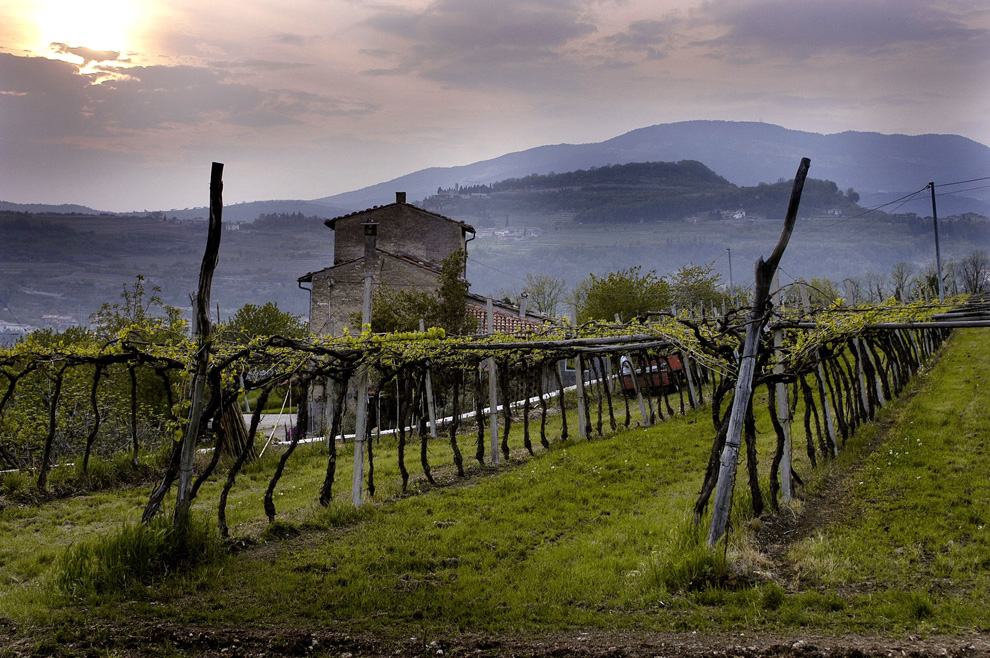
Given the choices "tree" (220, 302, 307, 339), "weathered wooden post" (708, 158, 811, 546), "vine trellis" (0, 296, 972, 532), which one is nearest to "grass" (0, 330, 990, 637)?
"weathered wooden post" (708, 158, 811, 546)

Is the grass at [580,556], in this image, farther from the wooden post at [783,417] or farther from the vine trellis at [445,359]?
the vine trellis at [445,359]

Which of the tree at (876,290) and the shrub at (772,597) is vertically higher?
the tree at (876,290)

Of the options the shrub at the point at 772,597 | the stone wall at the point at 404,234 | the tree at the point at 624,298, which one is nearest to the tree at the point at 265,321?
the stone wall at the point at 404,234

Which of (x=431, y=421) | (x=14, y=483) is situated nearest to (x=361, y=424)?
(x=14, y=483)

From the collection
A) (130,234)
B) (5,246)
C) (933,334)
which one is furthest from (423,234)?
(130,234)

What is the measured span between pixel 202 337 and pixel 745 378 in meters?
6.60

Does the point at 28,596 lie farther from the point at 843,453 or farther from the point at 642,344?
the point at 843,453

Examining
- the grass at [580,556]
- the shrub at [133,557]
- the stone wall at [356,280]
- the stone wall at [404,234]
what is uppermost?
the stone wall at [404,234]

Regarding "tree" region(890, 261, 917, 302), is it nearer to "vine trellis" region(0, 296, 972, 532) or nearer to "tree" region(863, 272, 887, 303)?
"tree" region(863, 272, 887, 303)

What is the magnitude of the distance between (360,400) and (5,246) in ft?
592

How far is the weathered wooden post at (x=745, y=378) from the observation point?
8031 mm

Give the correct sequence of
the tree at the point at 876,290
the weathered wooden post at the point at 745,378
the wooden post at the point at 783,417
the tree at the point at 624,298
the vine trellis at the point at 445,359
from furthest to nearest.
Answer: the tree at the point at 624,298, the tree at the point at 876,290, the wooden post at the point at 783,417, the vine trellis at the point at 445,359, the weathered wooden post at the point at 745,378

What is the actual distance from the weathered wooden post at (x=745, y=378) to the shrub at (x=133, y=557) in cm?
597

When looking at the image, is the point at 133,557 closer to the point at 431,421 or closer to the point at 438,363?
the point at 438,363
